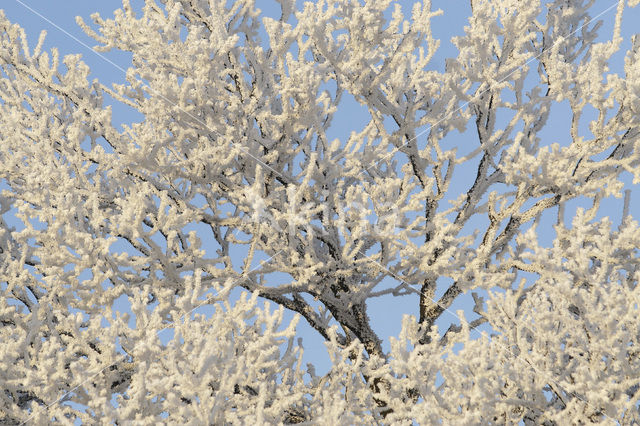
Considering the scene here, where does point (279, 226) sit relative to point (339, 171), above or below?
below

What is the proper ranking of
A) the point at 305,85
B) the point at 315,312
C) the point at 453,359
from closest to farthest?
the point at 453,359 < the point at 305,85 < the point at 315,312

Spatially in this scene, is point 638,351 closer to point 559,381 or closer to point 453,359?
point 559,381

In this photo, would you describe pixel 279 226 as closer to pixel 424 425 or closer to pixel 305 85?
pixel 305 85

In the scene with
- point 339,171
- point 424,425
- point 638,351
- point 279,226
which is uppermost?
point 339,171

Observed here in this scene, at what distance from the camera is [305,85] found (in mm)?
6020

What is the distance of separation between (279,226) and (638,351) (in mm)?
3560

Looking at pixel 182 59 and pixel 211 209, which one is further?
pixel 211 209

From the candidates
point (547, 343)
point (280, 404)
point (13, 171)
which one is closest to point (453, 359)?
point (547, 343)

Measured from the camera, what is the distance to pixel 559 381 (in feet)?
17.1

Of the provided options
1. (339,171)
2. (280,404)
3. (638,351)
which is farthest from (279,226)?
(638,351)

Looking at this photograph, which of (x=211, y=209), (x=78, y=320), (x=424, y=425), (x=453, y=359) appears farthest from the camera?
(x=211, y=209)

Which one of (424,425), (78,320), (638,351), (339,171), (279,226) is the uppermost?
(339,171)

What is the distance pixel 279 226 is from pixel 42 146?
364 cm

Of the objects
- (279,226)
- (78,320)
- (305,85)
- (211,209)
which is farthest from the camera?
(211,209)
